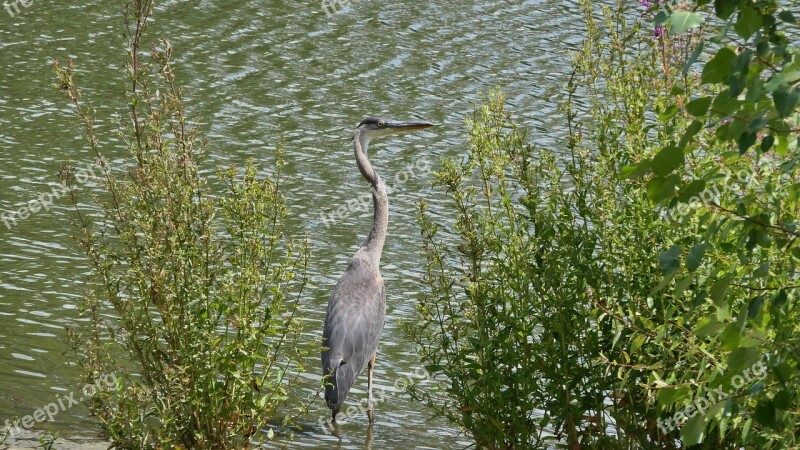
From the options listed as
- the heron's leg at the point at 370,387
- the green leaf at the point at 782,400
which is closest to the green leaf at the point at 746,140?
the green leaf at the point at 782,400

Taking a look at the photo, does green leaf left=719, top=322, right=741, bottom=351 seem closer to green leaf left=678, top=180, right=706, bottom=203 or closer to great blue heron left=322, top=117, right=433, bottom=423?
green leaf left=678, top=180, right=706, bottom=203

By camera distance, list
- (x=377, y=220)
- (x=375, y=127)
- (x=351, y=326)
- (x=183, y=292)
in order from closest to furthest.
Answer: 1. (x=183, y=292)
2. (x=351, y=326)
3. (x=377, y=220)
4. (x=375, y=127)

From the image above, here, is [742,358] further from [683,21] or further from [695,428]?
[683,21]

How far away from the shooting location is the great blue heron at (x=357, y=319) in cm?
806

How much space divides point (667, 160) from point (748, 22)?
1.20ft

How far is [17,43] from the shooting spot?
598 inches

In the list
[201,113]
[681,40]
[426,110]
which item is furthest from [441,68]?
[681,40]

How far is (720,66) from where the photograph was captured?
2.84m

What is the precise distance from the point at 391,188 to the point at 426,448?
464cm

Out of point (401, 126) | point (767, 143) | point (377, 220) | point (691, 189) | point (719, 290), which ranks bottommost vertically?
point (377, 220)

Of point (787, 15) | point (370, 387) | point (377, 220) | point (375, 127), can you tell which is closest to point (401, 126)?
point (375, 127)

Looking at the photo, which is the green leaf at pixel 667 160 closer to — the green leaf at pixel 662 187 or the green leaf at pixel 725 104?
the green leaf at pixel 662 187

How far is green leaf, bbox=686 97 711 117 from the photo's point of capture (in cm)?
287

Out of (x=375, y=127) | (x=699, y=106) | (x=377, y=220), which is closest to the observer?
(x=699, y=106)
